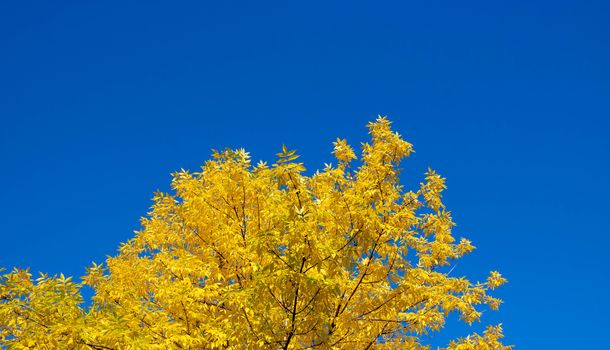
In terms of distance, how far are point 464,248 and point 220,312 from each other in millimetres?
4291

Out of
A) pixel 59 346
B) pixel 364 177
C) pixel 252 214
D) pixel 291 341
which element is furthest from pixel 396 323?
pixel 59 346

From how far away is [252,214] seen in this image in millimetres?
8289

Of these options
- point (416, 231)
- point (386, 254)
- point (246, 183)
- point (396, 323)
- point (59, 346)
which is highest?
point (246, 183)

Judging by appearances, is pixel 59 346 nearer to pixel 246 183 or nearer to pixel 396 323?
pixel 246 183

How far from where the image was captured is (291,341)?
6.80 metres

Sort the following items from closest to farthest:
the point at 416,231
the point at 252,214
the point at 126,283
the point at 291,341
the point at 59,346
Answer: the point at 59,346 → the point at 291,341 → the point at 416,231 → the point at 252,214 → the point at 126,283

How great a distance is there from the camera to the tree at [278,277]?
238 inches

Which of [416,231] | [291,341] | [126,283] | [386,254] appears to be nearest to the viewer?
[291,341]

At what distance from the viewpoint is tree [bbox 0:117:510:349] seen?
6.04 metres

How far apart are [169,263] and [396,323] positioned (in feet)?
11.1

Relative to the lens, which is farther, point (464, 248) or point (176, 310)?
point (464, 248)

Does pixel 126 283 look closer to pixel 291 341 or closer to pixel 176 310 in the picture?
pixel 176 310

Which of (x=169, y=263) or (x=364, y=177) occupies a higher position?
(x=364, y=177)

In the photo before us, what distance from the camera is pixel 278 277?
5.77 metres
